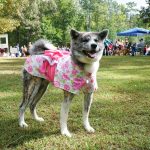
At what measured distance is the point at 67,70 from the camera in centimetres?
620

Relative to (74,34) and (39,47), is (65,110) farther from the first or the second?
(39,47)

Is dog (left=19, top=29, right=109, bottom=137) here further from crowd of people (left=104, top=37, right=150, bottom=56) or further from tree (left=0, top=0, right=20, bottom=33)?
crowd of people (left=104, top=37, right=150, bottom=56)

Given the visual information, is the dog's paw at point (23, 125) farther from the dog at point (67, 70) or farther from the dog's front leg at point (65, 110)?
the dog's front leg at point (65, 110)

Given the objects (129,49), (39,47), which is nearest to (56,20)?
(129,49)

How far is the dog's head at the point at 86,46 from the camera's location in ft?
19.0

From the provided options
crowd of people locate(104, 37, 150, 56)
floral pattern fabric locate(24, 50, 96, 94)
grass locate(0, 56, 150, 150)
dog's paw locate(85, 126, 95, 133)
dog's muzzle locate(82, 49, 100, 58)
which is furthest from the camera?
crowd of people locate(104, 37, 150, 56)

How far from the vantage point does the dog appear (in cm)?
589

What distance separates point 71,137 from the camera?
6090 mm

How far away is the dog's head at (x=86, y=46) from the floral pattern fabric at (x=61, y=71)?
0.70 feet

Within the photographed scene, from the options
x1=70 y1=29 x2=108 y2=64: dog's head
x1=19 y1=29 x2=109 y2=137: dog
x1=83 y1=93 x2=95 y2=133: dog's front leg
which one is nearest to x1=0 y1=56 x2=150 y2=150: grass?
x1=83 y1=93 x2=95 y2=133: dog's front leg

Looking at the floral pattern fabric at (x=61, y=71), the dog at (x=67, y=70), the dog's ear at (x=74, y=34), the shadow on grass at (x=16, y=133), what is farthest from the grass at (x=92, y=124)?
the dog's ear at (x=74, y=34)

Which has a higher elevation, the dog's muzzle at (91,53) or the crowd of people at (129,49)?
the dog's muzzle at (91,53)

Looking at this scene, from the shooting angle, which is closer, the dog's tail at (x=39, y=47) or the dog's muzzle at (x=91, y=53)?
the dog's muzzle at (x=91, y=53)

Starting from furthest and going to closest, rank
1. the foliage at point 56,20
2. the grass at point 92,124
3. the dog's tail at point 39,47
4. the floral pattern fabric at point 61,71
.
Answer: the foliage at point 56,20, the dog's tail at point 39,47, the floral pattern fabric at point 61,71, the grass at point 92,124
